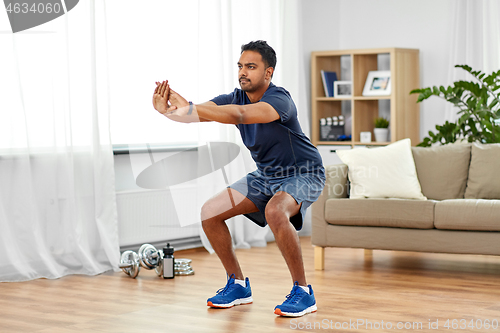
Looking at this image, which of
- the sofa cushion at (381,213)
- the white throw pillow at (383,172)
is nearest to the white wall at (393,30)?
the white throw pillow at (383,172)

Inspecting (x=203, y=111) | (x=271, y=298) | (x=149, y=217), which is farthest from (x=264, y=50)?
(x=149, y=217)

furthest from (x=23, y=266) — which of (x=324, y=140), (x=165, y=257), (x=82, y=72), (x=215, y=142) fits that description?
(x=324, y=140)

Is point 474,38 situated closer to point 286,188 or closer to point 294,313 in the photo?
point 286,188

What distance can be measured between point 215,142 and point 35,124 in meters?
1.49

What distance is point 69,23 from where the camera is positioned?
13.0 ft

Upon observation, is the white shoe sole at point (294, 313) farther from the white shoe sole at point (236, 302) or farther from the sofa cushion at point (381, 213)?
the sofa cushion at point (381, 213)

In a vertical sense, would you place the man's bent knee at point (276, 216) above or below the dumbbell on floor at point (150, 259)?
above

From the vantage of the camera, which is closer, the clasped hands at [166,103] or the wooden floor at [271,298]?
the clasped hands at [166,103]

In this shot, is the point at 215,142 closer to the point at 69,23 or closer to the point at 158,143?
the point at 158,143

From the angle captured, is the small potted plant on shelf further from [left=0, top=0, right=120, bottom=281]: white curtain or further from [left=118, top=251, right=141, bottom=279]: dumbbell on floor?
[left=118, top=251, right=141, bottom=279]: dumbbell on floor

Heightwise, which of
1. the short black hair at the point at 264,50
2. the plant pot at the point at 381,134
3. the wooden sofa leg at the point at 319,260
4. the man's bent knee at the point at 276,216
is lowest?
the wooden sofa leg at the point at 319,260

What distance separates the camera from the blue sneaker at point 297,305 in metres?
2.74

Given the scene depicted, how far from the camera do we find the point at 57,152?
13.0 ft

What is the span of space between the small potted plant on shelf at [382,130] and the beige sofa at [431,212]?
144 cm
